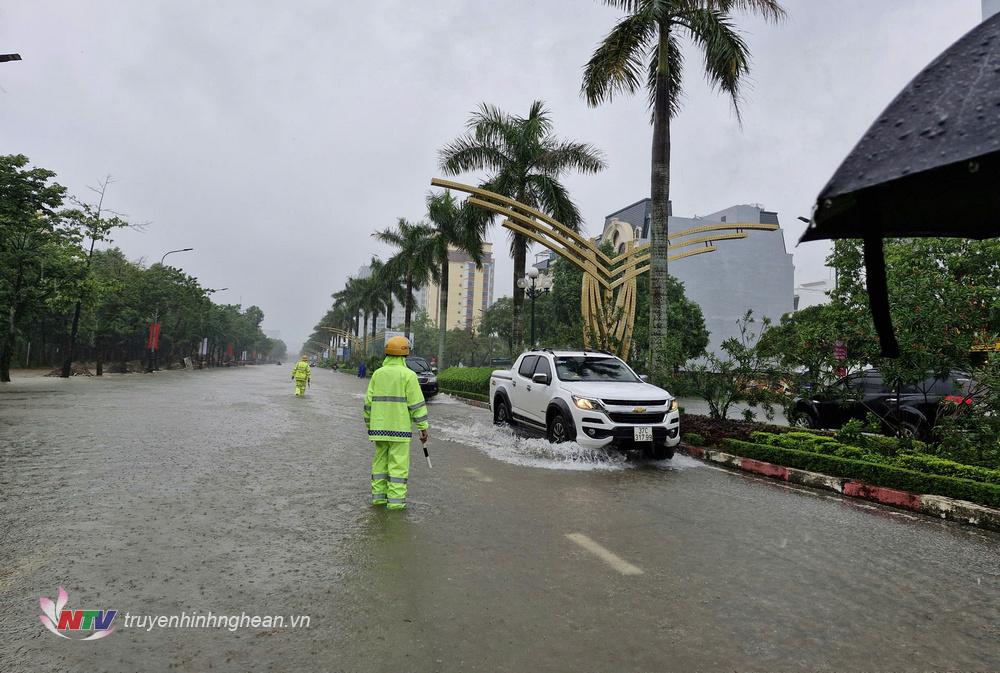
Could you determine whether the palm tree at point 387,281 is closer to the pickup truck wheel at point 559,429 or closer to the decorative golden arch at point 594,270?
the decorative golden arch at point 594,270

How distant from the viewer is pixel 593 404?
31.2 feet

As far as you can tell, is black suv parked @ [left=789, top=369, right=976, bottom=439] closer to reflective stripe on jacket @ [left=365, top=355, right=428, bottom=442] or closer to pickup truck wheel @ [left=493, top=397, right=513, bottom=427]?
pickup truck wheel @ [left=493, top=397, right=513, bottom=427]

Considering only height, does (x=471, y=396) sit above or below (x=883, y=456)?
above

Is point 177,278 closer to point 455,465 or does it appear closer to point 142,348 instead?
point 142,348

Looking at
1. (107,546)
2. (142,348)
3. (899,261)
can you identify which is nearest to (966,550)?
(107,546)

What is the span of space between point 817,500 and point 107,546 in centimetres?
725

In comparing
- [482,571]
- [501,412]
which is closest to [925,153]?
[482,571]

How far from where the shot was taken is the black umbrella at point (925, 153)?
1206 mm

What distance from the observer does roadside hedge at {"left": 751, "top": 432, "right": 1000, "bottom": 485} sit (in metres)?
7.32

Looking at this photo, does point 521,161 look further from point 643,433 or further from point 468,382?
point 643,433

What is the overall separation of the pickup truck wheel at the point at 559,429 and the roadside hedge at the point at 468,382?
46.3ft

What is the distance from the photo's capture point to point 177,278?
188 ft

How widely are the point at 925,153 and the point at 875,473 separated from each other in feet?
26.5
